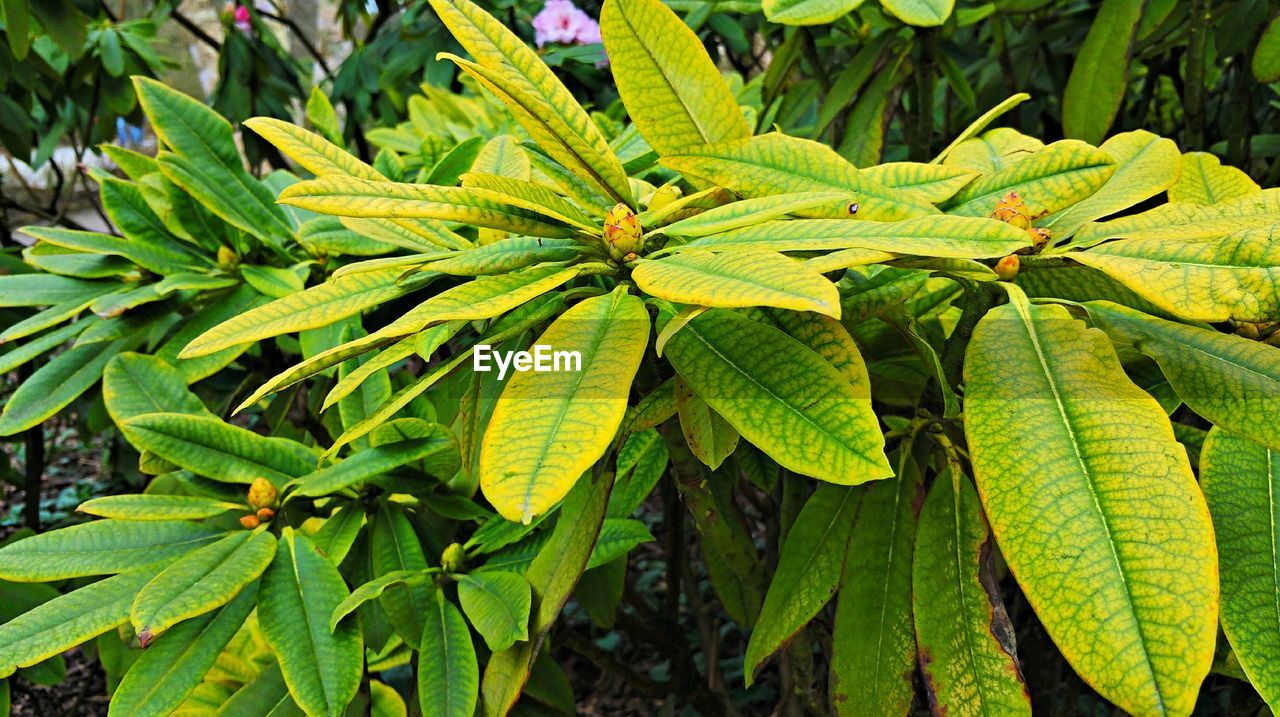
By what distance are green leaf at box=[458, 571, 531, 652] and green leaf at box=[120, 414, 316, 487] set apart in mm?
221

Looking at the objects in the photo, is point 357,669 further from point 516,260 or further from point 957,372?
point 957,372

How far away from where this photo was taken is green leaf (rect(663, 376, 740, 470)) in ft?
1.96

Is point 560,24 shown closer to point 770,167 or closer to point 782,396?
point 770,167

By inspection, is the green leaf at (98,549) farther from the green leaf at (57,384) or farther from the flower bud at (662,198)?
the flower bud at (662,198)

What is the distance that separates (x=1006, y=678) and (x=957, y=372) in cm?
21

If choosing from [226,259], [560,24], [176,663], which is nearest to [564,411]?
[176,663]

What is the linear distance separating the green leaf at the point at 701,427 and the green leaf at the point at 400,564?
0.41 metres

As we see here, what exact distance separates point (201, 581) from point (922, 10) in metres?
0.83

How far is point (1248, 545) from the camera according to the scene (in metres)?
0.56

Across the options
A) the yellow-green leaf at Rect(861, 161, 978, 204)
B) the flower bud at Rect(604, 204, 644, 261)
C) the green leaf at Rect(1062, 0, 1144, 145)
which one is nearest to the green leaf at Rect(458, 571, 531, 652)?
the flower bud at Rect(604, 204, 644, 261)

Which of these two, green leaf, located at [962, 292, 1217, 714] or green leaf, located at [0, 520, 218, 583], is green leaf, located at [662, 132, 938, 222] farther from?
green leaf, located at [0, 520, 218, 583]

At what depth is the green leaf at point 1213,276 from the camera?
1.57 feet
